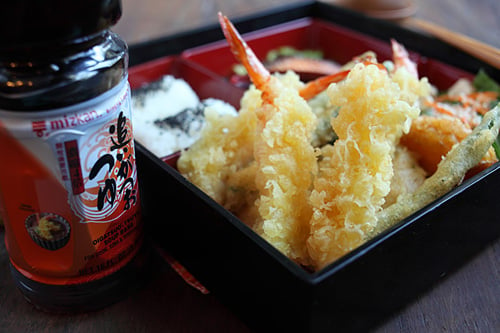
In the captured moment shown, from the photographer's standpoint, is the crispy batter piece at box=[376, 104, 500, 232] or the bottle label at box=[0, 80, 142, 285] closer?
the bottle label at box=[0, 80, 142, 285]

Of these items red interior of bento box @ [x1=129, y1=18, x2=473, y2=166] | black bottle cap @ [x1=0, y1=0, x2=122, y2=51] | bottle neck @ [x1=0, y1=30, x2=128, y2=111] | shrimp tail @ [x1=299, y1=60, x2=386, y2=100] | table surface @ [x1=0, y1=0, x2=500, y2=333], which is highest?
black bottle cap @ [x1=0, y1=0, x2=122, y2=51]

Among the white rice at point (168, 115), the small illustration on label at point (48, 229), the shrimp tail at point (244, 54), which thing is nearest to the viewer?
the small illustration on label at point (48, 229)

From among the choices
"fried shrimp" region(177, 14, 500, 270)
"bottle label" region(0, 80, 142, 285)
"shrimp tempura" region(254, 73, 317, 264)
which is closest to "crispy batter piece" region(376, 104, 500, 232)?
"fried shrimp" region(177, 14, 500, 270)

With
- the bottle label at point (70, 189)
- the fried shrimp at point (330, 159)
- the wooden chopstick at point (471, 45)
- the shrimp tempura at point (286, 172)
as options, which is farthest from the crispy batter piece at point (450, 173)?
the wooden chopstick at point (471, 45)

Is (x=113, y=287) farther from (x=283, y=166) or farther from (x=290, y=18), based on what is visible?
(x=290, y=18)

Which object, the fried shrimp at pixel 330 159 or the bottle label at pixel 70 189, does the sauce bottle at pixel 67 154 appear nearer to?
the bottle label at pixel 70 189

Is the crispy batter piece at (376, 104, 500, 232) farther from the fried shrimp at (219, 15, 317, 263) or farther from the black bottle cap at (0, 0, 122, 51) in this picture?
the black bottle cap at (0, 0, 122, 51)

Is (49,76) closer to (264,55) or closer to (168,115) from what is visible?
(168,115)
